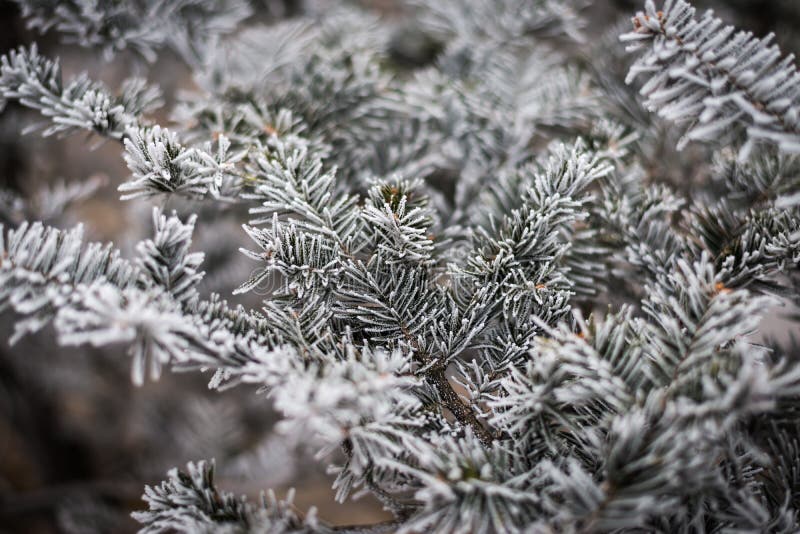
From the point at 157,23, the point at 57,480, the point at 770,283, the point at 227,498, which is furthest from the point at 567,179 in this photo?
the point at 57,480

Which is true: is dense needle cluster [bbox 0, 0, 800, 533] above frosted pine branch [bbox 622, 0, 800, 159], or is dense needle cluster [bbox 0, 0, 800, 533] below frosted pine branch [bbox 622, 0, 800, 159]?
below

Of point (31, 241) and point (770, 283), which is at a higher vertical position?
point (770, 283)

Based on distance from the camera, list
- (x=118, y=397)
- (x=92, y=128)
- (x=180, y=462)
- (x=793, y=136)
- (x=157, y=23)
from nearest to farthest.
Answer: (x=793, y=136), (x=92, y=128), (x=157, y=23), (x=180, y=462), (x=118, y=397)

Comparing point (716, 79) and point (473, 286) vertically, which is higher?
point (716, 79)

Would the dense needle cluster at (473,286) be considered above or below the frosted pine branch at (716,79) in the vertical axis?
below

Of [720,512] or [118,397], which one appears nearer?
[720,512]

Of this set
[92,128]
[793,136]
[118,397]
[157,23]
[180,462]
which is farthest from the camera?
[118,397]

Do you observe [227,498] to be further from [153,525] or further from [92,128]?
[92,128]

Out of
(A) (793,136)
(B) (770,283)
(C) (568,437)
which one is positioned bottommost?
(C) (568,437)
